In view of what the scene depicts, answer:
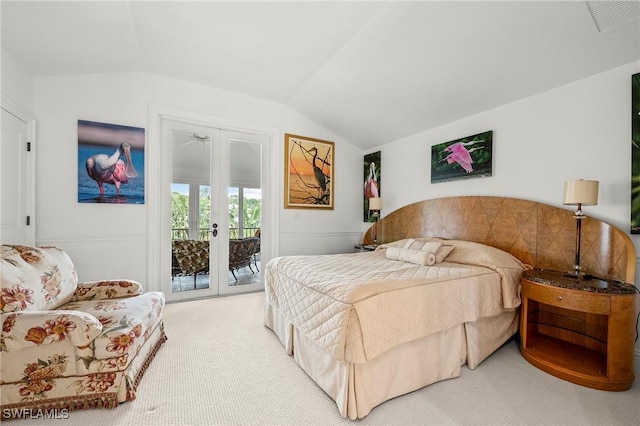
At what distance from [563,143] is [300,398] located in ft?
10.2

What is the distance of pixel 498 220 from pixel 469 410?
6.55 feet

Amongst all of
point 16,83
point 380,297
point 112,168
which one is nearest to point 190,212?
point 112,168

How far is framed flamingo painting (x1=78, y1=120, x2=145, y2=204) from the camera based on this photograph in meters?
3.07

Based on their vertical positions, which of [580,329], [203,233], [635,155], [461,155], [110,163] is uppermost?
Answer: [461,155]

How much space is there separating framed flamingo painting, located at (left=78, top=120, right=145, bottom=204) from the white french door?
32cm

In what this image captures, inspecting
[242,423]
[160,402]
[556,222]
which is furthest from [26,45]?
[556,222]

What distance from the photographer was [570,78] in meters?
2.42

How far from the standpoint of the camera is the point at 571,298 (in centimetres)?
192

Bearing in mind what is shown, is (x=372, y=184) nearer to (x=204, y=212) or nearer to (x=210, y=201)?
(x=210, y=201)

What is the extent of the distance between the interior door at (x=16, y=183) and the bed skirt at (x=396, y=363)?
271 cm

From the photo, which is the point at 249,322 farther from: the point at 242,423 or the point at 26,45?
the point at 26,45

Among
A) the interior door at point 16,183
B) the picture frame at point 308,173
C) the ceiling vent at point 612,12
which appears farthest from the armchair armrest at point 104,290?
the ceiling vent at point 612,12

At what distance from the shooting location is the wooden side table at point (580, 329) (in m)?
1.82

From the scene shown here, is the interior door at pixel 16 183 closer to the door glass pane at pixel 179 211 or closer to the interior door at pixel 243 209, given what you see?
the door glass pane at pixel 179 211
